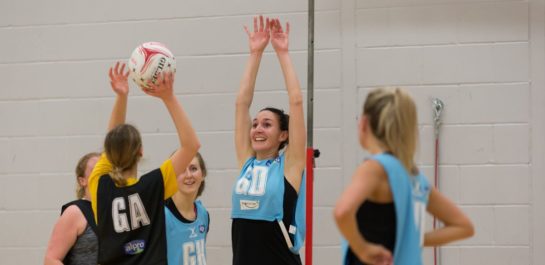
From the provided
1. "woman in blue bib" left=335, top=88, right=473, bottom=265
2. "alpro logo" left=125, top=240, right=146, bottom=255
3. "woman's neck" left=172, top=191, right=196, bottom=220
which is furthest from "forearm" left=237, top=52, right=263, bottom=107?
"woman in blue bib" left=335, top=88, right=473, bottom=265

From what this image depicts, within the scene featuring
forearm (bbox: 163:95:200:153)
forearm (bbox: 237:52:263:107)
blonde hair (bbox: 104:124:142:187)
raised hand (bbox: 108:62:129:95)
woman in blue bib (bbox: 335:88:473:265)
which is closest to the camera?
woman in blue bib (bbox: 335:88:473:265)

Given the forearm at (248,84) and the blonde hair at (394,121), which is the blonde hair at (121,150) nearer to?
the forearm at (248,84)

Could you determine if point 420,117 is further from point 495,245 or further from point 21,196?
point 21,196

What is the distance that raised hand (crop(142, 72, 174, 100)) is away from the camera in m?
3.43

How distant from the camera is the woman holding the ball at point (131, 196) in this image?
3264 mm

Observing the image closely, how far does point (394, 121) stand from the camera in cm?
243

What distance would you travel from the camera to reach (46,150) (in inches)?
219

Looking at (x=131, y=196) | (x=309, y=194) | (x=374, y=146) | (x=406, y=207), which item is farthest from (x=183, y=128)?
(x=406, y=207)

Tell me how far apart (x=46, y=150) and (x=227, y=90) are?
1.46 m

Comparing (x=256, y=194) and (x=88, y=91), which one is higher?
(x=88, y=91)

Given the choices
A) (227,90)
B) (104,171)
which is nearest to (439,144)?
(227,90)

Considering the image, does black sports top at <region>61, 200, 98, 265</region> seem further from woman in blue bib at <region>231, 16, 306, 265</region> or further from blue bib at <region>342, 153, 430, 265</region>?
blue bib at <region>342, 153, 430, 265</region>

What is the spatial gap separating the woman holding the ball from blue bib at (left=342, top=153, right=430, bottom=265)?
124cm

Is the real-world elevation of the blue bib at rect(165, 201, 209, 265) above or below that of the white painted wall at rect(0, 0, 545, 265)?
below
